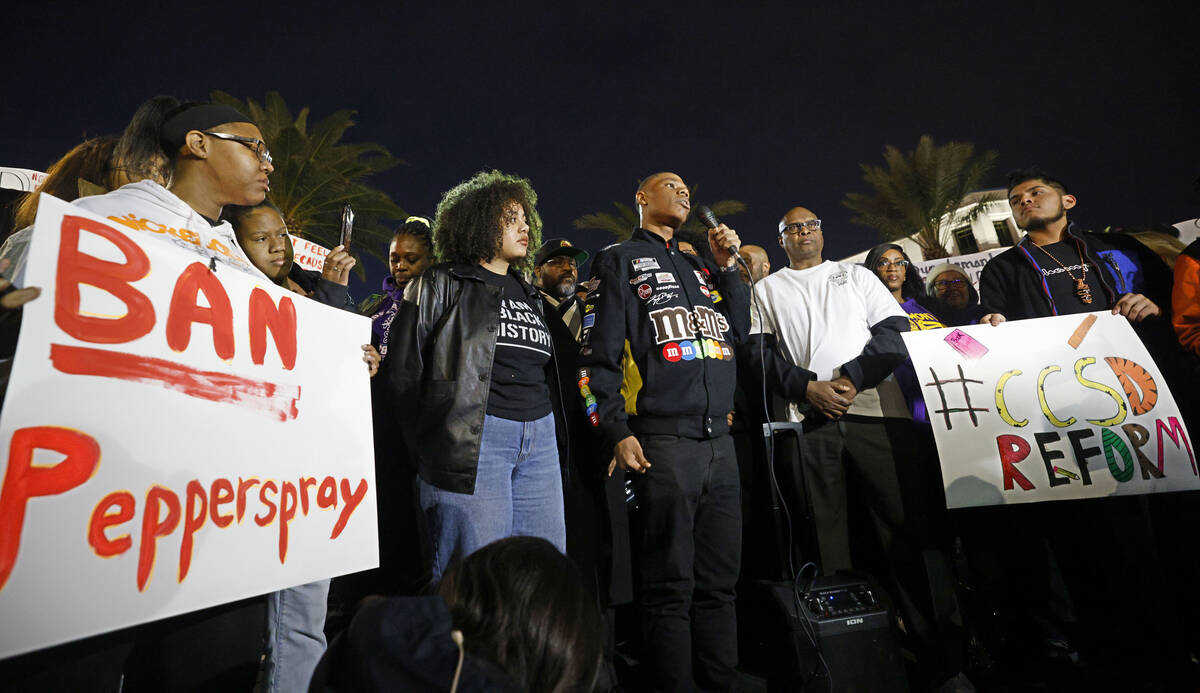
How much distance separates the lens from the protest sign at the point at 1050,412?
9.27ft

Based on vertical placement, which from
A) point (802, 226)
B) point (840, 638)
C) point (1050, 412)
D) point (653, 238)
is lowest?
point (840, 638)

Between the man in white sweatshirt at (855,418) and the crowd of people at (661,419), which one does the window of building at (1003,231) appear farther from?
the man in white sweatshirt at (855,418)

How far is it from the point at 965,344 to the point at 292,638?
10.9ft

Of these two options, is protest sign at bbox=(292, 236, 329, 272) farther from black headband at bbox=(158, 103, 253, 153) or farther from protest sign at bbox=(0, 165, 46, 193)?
black headband at bbox=(158, 103, 253, 153)

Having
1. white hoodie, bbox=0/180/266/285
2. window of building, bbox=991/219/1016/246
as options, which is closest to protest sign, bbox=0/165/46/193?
white hoodie, bbox=0/180/266/285

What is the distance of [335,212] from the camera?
14391mm

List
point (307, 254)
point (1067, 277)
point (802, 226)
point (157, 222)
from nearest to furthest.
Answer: point (157, 222) → point (1067, 277) → point (802, 226) → point (307, 254)

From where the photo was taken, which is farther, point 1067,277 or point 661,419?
point 1067,277

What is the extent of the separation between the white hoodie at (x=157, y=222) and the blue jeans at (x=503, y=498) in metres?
1.07

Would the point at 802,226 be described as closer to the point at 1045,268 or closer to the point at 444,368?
the point at 1045,268

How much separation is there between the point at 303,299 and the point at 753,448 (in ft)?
9.16

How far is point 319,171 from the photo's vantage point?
45.8ft

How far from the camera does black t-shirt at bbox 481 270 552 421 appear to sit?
262cm

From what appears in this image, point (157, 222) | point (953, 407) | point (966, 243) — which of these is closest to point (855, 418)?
point (953, 407)
